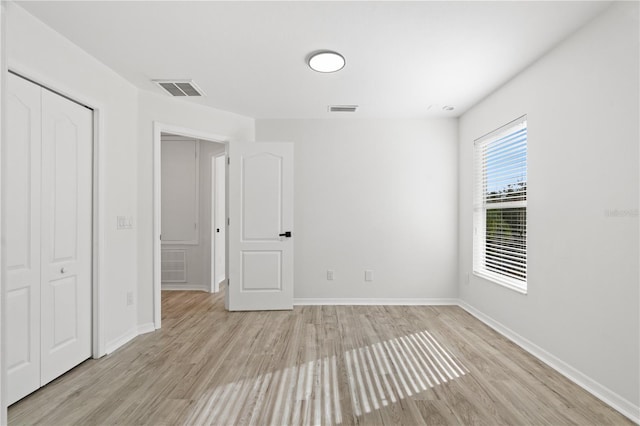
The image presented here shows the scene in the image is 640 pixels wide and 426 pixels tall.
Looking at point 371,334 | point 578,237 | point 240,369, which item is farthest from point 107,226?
point 578,237

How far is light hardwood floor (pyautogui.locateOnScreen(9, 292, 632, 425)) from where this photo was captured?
1958 millimetres

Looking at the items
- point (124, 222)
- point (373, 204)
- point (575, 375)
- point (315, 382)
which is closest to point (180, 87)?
point (124, 222)

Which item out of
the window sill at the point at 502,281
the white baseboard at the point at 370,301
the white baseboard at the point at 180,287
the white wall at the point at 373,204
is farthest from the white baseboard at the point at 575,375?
the white baseboard at the point at 180,287

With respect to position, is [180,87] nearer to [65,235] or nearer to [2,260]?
[65,235]

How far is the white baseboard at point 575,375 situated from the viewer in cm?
196

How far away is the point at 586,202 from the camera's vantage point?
230 cm

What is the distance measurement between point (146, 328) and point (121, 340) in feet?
1.13

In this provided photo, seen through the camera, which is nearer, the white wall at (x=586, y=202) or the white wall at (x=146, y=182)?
the white wall at (x=586, y=202)

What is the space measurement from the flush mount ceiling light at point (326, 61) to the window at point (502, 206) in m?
1.82

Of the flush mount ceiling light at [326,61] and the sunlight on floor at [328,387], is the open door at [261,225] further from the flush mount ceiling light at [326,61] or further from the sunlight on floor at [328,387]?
the sunlight on floor at [328,387]

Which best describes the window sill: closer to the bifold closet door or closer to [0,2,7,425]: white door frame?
[0,2,7,425]: white door frame

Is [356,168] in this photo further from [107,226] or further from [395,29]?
[107,226]

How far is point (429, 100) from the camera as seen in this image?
3.79 meters

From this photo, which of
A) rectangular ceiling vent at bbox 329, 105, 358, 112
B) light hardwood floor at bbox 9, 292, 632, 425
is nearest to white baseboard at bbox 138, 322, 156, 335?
light hardwood floor at bbox 9, 292, 632, 425
